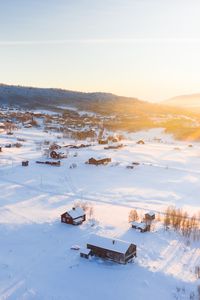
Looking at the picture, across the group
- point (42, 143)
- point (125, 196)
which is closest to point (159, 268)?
point (125, 196)

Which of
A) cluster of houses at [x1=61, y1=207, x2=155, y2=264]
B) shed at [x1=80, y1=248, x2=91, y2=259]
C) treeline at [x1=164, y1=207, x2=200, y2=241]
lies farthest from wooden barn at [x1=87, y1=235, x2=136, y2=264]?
treeline at [x1=164, y1=207, x2=200, y2=241]

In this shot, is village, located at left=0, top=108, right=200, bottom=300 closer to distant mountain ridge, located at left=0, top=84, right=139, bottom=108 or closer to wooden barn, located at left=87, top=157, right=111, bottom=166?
wooden barn, located at left=87, top=157, right=111, bottom=166

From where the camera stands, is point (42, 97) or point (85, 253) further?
point (42, 97)

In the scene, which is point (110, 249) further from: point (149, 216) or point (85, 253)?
point (149, 216)

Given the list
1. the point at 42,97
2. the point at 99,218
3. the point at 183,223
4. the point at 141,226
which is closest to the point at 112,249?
the point at 141,226

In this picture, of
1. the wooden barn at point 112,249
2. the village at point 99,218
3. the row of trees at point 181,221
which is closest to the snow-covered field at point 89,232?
the village at point 99,218
